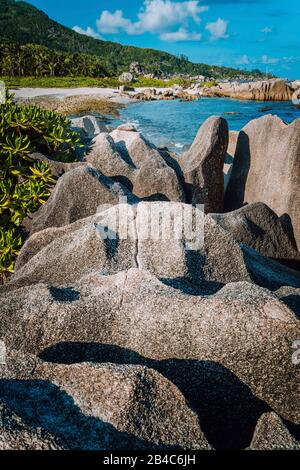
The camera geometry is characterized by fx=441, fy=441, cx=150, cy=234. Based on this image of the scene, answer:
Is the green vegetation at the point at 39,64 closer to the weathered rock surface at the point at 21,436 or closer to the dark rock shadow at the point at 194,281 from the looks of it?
the dark rock shadow at the point at 194,281

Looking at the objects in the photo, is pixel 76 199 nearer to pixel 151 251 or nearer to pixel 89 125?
pixel 151 251

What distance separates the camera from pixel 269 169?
11.1 meters

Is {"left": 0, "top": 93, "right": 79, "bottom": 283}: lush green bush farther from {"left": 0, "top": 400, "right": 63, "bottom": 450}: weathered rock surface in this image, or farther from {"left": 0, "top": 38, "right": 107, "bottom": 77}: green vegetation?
{"left": 0, "top": 38, "right": 107, "bottom": 77}: green vegetation

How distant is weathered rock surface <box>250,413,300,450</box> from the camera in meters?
3.02

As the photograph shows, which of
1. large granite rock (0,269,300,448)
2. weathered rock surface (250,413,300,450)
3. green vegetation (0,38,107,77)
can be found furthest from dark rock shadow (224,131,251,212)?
green vegetation (0,38,107,77)

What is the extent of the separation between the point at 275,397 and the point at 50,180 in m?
7.41

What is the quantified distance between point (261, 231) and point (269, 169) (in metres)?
2.63

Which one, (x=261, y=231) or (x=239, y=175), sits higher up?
(x=239, y=175)

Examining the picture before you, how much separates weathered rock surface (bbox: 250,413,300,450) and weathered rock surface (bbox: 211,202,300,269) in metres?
5.34

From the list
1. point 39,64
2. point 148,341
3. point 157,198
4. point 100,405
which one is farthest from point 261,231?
point 39,64

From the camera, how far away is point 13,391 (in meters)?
3.07

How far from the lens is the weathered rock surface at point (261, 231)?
8523 mm

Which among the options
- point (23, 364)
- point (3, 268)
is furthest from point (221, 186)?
point (23, 364)

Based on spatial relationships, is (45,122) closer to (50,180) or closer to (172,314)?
(50,180)
